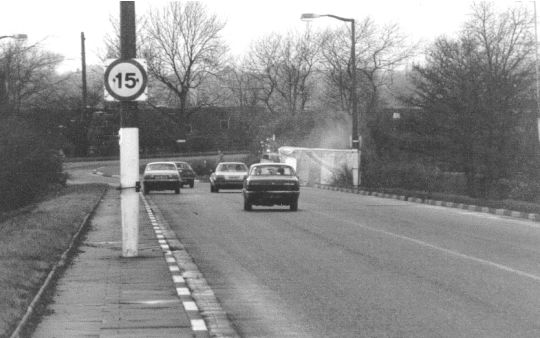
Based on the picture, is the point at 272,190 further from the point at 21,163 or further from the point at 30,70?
the point at 30,70

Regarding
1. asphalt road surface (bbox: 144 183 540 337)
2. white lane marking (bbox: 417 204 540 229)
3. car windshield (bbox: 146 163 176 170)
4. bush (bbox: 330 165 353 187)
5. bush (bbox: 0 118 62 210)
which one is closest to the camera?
asphalt road surface (bbox: 144 183 540 337)

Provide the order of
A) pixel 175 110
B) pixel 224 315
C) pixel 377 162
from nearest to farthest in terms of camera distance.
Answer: pixel 224 315 → pixel 377 162 → pixel 175 110

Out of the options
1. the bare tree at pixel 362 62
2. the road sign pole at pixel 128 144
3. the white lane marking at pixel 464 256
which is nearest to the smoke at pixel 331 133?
the bare tree at pixel 362 62

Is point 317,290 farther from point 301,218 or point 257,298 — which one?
point 301,218

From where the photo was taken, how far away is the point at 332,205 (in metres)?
38.3

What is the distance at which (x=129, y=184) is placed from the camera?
17.4 meters

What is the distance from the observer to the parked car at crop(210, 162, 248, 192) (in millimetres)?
53734

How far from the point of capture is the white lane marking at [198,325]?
10.1 m

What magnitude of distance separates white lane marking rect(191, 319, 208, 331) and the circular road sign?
7.37m

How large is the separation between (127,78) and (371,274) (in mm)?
5131

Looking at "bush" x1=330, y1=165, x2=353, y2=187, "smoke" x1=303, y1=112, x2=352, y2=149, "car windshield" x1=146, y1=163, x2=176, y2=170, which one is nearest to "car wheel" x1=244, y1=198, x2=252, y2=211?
"car windshield" x1=146, y1=163, x2=176, y2=170

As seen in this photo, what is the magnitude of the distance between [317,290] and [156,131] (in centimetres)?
10103

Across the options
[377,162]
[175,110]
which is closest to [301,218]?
[377,162]

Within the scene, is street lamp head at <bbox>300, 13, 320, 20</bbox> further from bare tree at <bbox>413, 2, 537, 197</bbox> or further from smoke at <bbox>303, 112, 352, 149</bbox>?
smoke at <bbox>303, 112, 352, 149</bbox>
